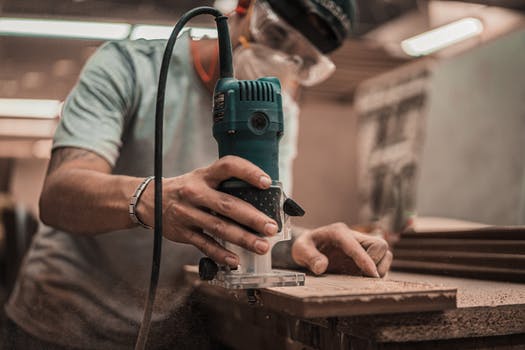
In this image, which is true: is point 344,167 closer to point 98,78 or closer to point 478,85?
point 478,85

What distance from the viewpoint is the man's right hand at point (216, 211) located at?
76cm

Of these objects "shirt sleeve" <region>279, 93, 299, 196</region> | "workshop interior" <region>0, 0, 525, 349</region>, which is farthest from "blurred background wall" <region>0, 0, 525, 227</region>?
"shirt sleeve" <region>279, 93, 299, 196</region>

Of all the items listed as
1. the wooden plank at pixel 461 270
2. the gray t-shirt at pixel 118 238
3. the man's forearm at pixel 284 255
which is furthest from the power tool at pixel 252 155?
the wooden plank at pixel 461 270

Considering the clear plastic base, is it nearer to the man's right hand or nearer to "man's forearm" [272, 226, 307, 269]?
the man's right hand

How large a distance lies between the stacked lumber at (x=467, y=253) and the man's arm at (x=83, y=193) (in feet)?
2.36

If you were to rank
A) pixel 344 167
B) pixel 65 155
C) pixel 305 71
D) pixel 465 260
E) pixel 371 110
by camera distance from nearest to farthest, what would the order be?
1. pixel 65 155
2. pixel 465 260
3. pixel 305 71
4. pixel 371 110
5. pixel 344 167

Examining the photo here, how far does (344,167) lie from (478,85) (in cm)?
160

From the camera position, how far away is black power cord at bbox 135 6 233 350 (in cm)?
82

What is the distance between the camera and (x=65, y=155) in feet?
3.19

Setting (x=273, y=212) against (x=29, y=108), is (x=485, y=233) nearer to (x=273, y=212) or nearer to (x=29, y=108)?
(x=273, y=212)

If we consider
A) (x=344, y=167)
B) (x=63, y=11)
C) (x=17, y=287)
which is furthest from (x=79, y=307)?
(x=344, y=167)

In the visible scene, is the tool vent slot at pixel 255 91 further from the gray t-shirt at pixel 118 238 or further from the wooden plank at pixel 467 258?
the wooden plank at pixel 467 258

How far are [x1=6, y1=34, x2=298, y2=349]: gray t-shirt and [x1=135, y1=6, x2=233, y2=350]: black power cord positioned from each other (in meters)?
0.07

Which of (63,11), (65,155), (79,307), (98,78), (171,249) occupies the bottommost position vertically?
(79,307)
